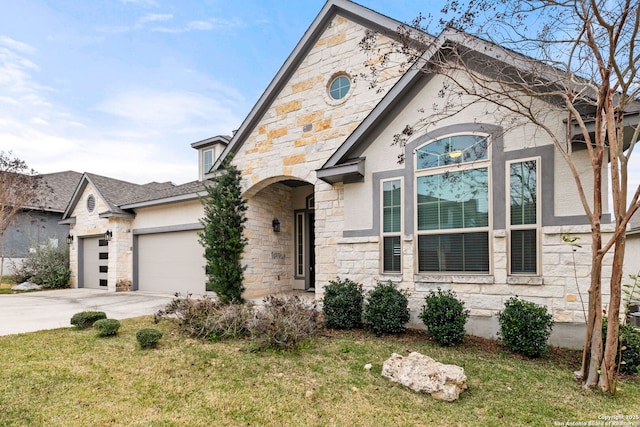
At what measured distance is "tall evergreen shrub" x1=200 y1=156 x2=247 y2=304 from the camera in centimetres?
873

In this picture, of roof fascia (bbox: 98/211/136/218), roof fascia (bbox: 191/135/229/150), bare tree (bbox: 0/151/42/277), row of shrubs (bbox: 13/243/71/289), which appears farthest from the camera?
row of shrubs (bbox: 13/243/71/289)

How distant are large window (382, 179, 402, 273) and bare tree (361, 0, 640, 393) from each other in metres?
2.06

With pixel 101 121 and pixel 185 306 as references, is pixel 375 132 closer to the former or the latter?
pixel 185 306

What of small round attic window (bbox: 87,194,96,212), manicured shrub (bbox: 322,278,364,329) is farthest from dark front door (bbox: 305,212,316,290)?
small round attic window (bbox: 87,194,96,212)

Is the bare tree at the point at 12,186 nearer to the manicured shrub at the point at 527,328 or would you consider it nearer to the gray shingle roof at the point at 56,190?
the gray shingle roof at the point at 56,190

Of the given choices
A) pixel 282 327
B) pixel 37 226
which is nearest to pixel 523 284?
pixel 282 327

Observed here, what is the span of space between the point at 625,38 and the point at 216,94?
15.0 meters

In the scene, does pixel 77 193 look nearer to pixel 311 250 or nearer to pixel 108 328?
pixel 311 250

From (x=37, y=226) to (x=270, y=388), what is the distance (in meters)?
21.4

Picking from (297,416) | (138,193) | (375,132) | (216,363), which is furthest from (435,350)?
(138,193)

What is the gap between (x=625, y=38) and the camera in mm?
4164

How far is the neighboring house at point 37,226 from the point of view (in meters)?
17.6

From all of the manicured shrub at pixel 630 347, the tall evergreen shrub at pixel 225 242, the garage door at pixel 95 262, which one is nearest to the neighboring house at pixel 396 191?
the tall evergreen shrub at pixel 225 242

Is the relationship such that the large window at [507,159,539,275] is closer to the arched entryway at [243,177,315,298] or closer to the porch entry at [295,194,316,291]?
the arched entryway at [243,177,315,298]
